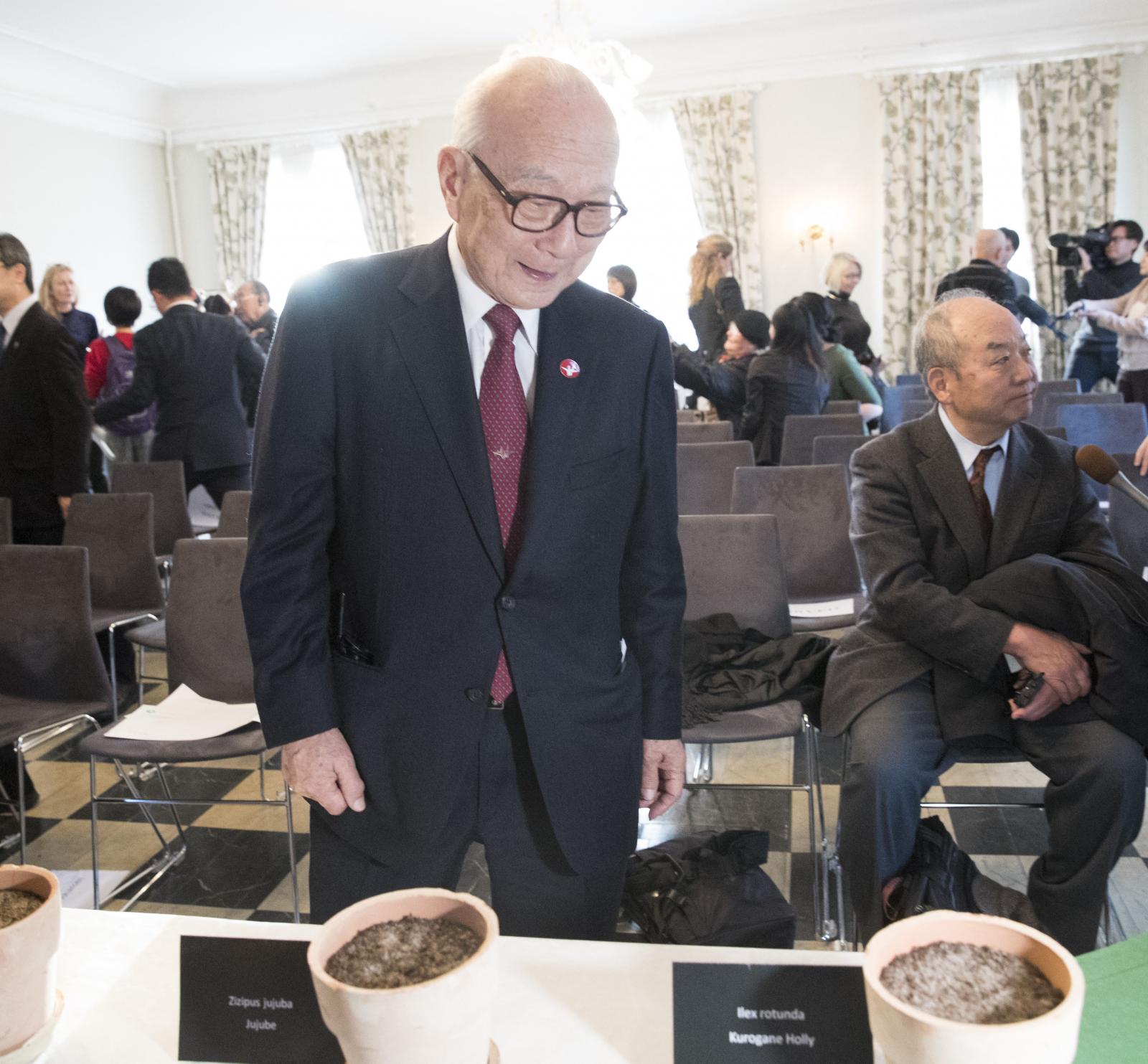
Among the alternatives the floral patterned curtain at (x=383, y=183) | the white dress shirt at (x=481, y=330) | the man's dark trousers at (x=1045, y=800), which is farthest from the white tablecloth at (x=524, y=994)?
the floral patterned curtain at (x=383, y=183)

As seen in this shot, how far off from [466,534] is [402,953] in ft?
1.99

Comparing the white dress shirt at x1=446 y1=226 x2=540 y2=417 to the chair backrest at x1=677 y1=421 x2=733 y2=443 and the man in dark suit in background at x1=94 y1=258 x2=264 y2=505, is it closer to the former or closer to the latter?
the chair backrest at x1=677 y1=421 x2=733 y2=443

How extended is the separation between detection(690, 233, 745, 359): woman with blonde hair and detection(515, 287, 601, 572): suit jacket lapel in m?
4.65

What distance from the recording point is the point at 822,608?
3.26m

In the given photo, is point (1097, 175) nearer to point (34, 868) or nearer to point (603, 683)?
point (603, 683)

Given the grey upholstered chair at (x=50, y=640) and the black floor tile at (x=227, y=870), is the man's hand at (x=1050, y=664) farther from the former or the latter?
the grey upholstered chair at (x=50, y=640)

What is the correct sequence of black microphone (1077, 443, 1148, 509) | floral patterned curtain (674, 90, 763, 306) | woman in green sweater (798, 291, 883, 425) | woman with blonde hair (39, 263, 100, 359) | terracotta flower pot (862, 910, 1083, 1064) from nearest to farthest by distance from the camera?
terracotta flower pot (862, 910, 1083, 1064) < black microphone (1077, 443, 1148, 509) < woman in green sweater (798, 291, 883, 425) < woman with blonde hair (39, 263, 100, 359) < floral patterned curtain (674, 90, 763, 306)

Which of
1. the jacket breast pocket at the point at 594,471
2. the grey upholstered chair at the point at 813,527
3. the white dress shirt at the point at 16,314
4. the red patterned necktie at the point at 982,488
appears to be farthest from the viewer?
the white dress shirt at the point at 16,314

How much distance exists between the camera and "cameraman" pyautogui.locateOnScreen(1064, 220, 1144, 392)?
757cm

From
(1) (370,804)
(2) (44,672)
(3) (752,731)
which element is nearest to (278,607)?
(1) (370,804)

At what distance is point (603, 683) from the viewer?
1314 millimetres

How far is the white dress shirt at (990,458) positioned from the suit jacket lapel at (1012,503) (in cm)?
2

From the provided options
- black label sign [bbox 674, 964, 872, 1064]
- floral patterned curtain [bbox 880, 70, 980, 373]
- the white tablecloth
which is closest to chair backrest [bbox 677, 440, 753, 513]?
the white tablecloth

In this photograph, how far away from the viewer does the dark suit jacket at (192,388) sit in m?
4.57
